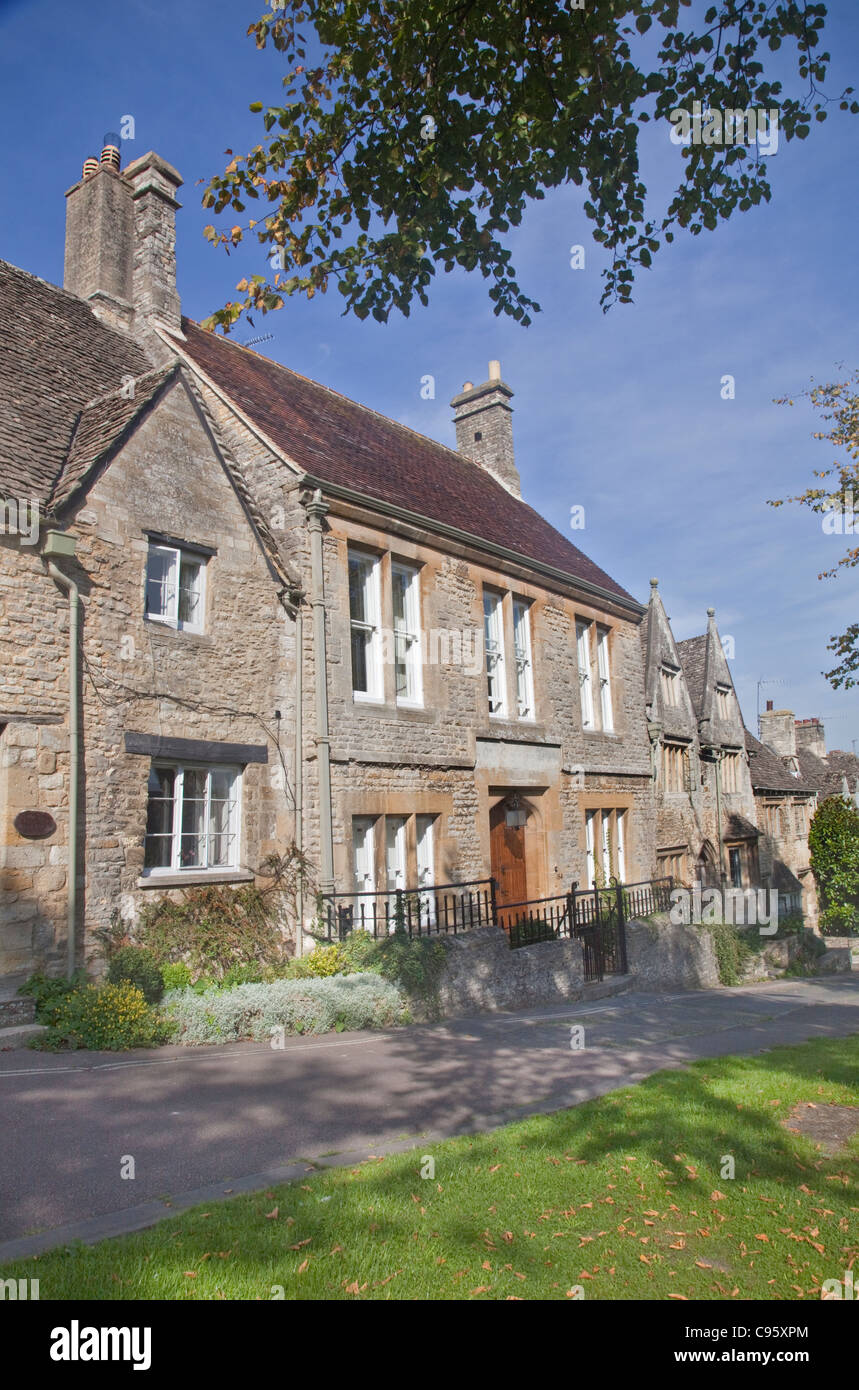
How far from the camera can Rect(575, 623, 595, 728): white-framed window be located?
779 inches

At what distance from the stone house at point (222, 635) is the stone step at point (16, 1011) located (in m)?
0.33

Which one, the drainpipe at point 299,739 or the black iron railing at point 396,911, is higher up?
the drainpipe at point 299,739

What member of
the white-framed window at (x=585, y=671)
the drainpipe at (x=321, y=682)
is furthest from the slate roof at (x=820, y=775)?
the drainpipe at (x=321, y=682)

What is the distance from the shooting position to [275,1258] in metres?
4.18

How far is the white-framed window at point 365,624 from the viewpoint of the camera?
46.3ft

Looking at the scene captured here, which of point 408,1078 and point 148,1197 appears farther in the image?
point 408,1078

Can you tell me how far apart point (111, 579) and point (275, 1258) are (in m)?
8.54

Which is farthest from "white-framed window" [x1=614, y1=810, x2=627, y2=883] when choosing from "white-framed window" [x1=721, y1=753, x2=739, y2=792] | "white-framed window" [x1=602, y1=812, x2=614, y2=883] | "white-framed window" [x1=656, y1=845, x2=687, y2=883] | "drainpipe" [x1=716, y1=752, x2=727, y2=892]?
"white-framed window" [x1=721, y1=753, x2=739, y2=792]

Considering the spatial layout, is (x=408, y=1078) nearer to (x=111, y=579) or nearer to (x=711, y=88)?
(x=111, y=579)

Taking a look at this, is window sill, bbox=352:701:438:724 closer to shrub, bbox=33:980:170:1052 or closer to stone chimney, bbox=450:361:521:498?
shrub, bbox=33:980:170:1052

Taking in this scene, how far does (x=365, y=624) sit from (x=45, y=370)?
5.43 metres

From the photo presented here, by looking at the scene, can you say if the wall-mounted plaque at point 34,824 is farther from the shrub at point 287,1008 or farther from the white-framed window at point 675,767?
the white-framed window at point 675,767

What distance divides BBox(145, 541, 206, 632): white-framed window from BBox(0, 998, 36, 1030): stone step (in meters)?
4.67
